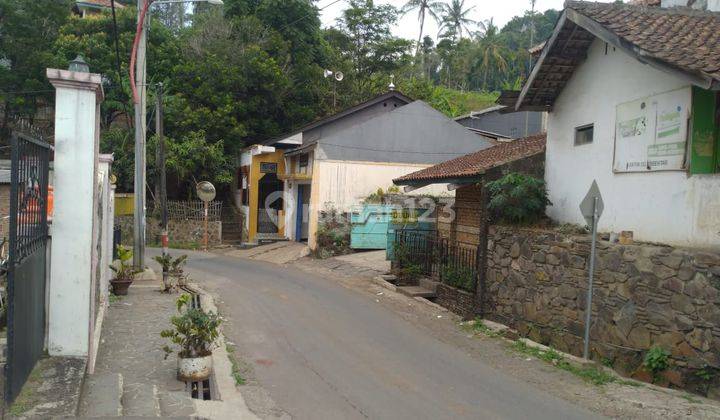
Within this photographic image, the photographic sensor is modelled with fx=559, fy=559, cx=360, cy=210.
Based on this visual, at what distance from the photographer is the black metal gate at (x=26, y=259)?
4484mm

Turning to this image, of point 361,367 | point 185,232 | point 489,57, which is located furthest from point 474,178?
point 489,57

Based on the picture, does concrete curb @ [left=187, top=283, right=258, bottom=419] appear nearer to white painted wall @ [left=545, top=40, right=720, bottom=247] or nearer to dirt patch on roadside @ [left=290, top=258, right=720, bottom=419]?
dirt patch on roadside @ [left=290, top=258, right=720, bottom=419]

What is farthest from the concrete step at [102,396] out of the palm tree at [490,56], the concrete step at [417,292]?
the palm tree at [490,56]

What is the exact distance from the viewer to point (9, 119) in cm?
2902

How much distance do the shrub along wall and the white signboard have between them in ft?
4.40

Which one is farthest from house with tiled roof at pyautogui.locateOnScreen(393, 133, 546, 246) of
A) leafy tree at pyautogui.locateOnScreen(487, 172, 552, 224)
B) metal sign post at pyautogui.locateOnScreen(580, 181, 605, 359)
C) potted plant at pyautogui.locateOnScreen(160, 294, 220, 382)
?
potted plant at pyautogui.locateOnScreen(160, 294, 220, 382)

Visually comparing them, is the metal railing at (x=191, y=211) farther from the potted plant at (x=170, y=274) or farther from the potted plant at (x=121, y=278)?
the potted plant at (x=121, y=278)

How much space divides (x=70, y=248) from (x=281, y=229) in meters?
22.1

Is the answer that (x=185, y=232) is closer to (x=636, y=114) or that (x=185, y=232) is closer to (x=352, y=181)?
(x=352, y=181)

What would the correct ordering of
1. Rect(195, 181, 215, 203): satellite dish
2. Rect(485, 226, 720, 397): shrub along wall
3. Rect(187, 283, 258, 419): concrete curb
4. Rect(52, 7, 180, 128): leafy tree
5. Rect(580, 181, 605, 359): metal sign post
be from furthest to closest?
Rect(52, 7, 180, 128): leafy tree
Rect(195, 181, 215, 203): satellite dish
Rect(580, 181, 605, 359): metal sign post
Rect(485, 226, 720, 397): shrub along wall
Rect(187, 283, 258, 419): concrete curb

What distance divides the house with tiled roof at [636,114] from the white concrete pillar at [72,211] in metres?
7.06

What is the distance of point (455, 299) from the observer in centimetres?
1266

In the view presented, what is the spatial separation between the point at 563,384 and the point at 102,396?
19.0ft

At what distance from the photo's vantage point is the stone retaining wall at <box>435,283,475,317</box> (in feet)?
39.5
